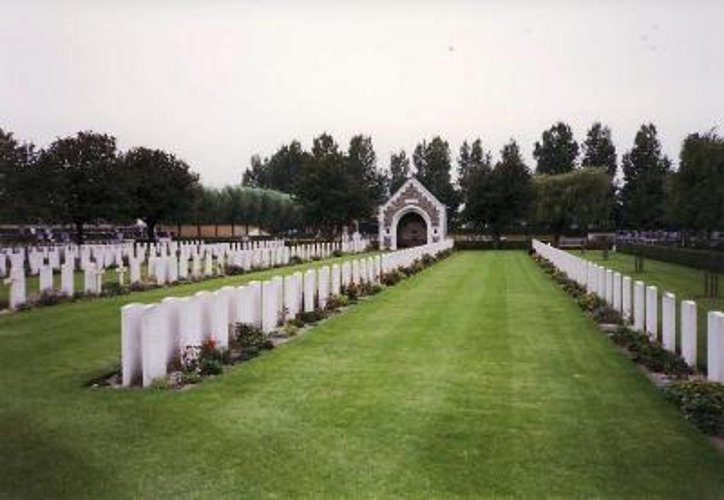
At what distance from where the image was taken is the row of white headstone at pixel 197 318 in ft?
30.9

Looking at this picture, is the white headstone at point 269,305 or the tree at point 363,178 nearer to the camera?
the white headstone at point 269,305

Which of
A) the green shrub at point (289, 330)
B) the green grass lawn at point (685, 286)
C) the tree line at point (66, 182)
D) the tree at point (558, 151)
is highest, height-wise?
the tree at point (558, 151)

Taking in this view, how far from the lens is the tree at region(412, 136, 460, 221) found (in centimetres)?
10006

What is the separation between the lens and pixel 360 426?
7766mm

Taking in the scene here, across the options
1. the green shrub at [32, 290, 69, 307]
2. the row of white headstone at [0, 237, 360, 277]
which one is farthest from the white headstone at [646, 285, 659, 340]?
the row of white headstone at [0, 237, 360, 277]

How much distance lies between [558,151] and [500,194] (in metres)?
32.3

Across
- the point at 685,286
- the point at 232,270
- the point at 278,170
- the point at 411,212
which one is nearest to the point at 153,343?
the point at 685,286

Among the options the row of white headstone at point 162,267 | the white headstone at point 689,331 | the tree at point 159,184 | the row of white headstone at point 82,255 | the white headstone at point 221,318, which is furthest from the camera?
the tree at point 159,184

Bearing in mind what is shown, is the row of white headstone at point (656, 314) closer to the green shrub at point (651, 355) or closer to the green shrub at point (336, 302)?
the green shrub at point (651, 355)

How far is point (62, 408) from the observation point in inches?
327

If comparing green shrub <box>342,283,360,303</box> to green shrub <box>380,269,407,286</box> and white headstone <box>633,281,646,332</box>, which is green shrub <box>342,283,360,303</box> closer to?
green shrub <box>380,269,407,286</box>

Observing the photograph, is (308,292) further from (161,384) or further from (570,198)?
(570,198)

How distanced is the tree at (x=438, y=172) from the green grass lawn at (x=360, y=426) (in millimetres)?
87462

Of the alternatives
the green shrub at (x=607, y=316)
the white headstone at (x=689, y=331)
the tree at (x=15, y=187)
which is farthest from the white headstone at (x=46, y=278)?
the tree at (x=15, y=187)
